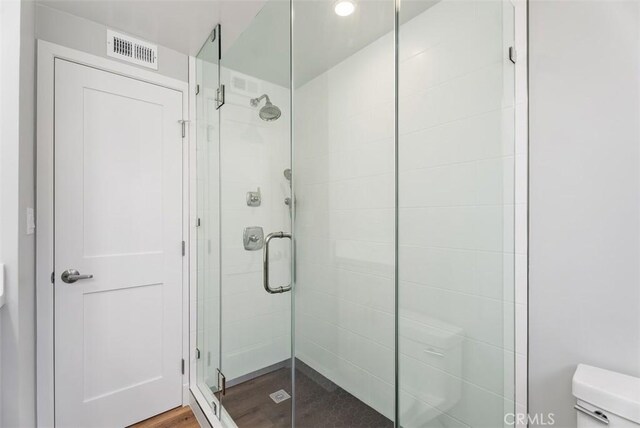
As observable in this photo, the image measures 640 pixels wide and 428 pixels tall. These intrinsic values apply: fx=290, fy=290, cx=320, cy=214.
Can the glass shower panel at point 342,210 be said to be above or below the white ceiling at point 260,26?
below

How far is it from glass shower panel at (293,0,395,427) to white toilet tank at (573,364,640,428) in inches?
25.1

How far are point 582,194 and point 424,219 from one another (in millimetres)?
546

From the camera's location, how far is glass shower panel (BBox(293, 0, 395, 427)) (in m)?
1.32

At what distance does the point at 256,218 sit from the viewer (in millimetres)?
1618

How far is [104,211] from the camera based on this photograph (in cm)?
177

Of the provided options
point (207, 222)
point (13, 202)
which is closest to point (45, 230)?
point (13, 202)

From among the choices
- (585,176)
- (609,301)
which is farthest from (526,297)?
(585,176)

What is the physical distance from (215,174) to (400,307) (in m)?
1.44

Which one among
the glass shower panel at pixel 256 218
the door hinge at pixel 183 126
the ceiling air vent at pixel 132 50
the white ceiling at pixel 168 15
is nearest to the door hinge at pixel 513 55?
the glass shower panel at pixel 256 218

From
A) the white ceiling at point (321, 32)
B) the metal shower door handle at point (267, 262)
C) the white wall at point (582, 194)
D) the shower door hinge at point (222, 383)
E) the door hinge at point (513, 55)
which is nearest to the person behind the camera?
the white wall at point (582, 194)

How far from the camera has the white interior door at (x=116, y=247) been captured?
166 cm

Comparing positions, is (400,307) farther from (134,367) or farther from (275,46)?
(134,367)

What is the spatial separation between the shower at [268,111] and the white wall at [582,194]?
1.11 metres

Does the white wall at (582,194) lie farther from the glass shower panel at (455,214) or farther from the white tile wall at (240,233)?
the white tile wall at (240,233)
